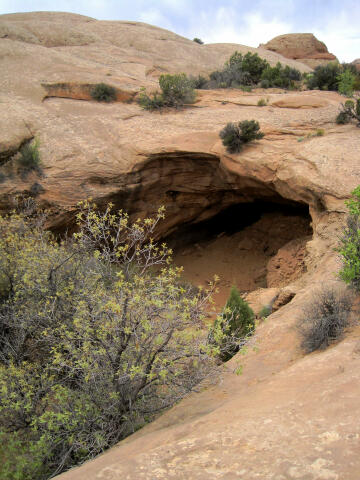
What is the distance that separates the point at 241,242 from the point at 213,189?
2.56m

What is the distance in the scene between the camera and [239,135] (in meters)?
10.4

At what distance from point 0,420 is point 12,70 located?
12.2 m

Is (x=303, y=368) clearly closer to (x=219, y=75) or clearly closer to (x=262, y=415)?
(x=262, y=415)

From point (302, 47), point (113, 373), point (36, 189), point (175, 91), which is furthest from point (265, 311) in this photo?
point (302, 47)

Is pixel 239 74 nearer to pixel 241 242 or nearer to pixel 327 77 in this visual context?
pixel 327 77

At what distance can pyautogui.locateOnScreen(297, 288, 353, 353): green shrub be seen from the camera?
14.7ft

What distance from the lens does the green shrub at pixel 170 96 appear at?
506 inches

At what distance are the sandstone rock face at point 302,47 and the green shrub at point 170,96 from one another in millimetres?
21596

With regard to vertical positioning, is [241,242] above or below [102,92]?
below

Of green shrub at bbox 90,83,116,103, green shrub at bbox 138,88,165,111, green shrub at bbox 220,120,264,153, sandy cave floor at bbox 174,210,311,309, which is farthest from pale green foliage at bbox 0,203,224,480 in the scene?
green shrub at bbox 90,83,116,103

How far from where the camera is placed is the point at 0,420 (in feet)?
17.0

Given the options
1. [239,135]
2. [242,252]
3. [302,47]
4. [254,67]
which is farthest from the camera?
[302,47]

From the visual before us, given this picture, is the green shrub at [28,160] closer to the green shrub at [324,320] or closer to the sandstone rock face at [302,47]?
the green shrub at [324,320]

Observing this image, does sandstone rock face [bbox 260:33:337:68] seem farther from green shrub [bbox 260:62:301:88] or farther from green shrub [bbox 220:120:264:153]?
green shrub [bbox 220:120:264:153]
